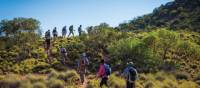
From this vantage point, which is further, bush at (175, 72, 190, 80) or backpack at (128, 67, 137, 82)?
bush at (175, 72, 190, 80)

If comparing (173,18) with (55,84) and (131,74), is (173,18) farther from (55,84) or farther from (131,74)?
(131,74)

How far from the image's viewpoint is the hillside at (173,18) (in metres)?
76.7

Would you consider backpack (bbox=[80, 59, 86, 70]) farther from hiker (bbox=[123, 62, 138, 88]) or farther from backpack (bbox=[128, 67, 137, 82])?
backpack (bbox=[128, 67, 137, 82])

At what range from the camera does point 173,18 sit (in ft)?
292

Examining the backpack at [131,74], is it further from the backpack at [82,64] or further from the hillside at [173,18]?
the hillside at [173,18]

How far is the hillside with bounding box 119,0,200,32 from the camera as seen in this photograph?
7668cm

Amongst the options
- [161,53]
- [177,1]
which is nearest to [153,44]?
[161,53]

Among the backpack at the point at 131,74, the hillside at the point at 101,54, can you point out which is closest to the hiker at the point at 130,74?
the backpack at the point at 131,74

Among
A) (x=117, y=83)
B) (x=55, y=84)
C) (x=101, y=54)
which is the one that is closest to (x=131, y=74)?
(x=117, y=83)

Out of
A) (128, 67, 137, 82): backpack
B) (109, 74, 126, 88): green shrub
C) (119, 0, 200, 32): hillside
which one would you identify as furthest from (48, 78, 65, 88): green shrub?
(119, 0, 200, 32): hillside

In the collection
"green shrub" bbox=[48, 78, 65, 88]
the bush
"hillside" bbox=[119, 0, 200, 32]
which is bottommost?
the bush

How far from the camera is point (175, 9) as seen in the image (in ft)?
314

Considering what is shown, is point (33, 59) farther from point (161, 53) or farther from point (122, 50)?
point (161, 53)

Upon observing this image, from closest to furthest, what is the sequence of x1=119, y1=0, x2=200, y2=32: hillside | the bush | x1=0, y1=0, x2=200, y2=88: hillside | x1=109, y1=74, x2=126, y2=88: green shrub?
x1=109, y1=74, x2=126, y2=88: green shrub → x1=0, y1=0, x2=200, y2=88: hillside → the bush → x1=119, y1=0, x2=200, y2=32: hillside
